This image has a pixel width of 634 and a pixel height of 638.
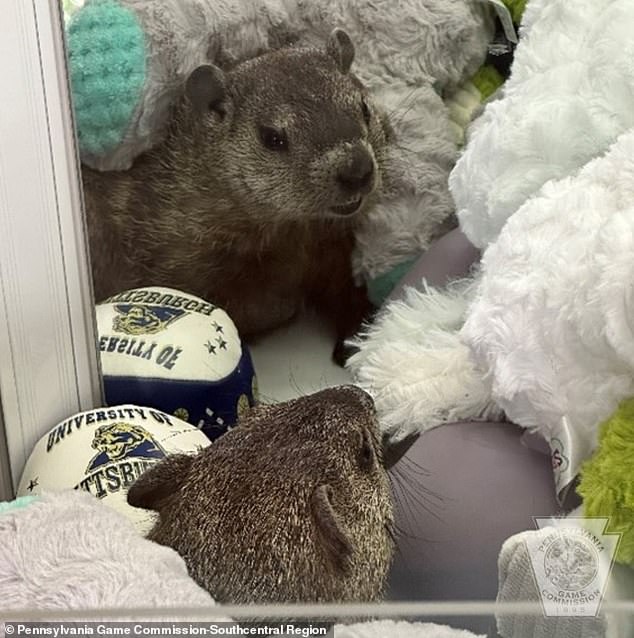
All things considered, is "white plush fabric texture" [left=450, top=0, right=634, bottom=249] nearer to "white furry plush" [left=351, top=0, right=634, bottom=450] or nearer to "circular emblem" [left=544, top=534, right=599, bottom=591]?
→ "white furry plush" [left=351, top=0, right=634, bottom=450]

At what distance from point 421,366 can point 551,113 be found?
0.64 feet

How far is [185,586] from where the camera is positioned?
1.40 feet

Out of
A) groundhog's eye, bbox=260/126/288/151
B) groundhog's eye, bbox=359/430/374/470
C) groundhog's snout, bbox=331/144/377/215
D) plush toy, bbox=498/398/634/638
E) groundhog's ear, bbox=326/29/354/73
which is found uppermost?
groundhog's ear, bbox=326/29/354/73

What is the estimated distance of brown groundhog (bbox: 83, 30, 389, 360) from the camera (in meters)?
0.72

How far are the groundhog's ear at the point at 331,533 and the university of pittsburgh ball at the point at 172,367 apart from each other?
0.20 m

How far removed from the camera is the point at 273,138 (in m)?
0.72

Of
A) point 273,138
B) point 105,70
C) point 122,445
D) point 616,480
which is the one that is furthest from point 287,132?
point 616,480

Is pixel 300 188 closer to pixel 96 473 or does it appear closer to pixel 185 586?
pixel 96 473

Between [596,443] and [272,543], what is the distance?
179 millimetres

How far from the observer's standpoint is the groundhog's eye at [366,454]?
0.54 meters

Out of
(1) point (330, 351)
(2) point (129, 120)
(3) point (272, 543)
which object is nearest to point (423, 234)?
(1) point (330, 351)

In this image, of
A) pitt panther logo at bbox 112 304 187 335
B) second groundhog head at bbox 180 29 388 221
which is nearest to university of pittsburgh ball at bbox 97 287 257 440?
pitt panther logo at bbox 112 304 187 335

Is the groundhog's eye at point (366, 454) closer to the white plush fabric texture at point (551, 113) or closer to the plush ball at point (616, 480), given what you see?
the plush ball at point (616, 480)

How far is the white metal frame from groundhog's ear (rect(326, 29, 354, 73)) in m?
0.22
